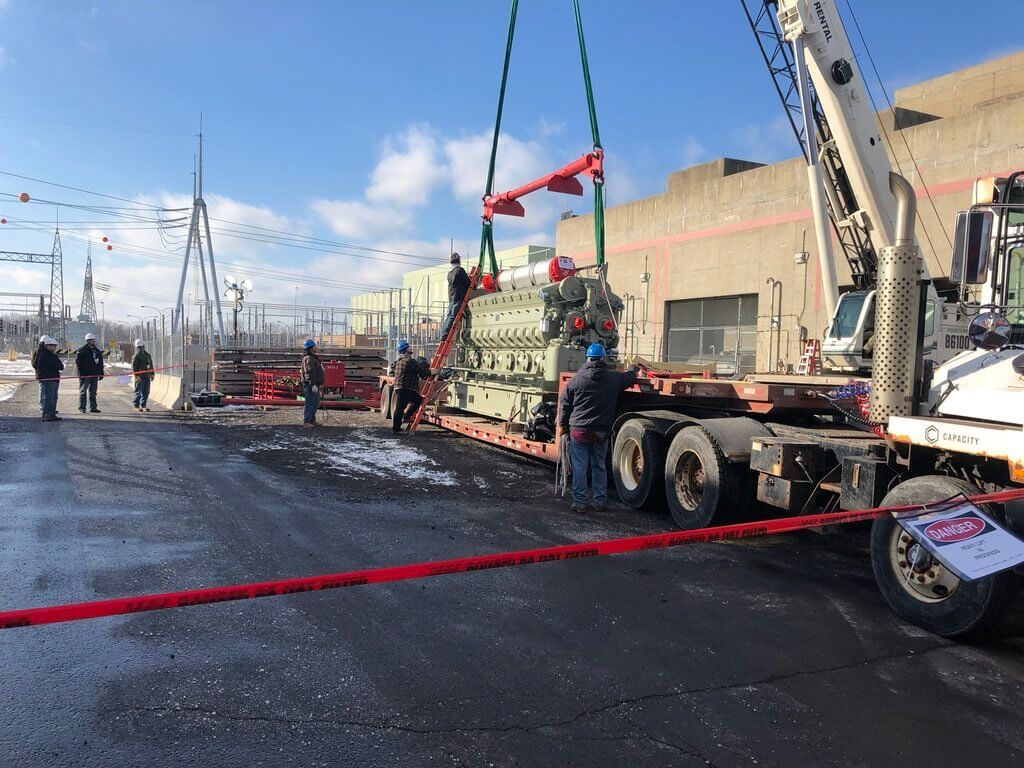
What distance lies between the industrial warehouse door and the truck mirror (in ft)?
55.2

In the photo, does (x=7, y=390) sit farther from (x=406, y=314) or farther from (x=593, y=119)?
(x=593, y=119)

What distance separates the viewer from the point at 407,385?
13.9 metres

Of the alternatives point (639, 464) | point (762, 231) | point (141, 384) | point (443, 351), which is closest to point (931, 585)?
point (639, 464)

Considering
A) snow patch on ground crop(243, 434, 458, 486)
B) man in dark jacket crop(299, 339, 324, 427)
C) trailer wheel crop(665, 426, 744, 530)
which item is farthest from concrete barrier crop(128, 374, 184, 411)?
trailer wheel crop(665, 426, 744, 530)

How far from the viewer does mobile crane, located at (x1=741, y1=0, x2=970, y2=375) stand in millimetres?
9438

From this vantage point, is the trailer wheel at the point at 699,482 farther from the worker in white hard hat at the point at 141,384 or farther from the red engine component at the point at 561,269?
the worker in white hard hat at the point at 141,384

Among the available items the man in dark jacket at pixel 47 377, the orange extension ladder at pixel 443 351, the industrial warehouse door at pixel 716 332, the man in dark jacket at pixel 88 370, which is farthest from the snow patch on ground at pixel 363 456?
the industrial warehouse door at pixel 716 332

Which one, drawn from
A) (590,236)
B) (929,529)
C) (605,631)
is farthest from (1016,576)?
(590,236)

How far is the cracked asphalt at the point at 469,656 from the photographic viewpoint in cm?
316

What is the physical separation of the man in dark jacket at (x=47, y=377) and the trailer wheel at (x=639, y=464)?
37.7ft

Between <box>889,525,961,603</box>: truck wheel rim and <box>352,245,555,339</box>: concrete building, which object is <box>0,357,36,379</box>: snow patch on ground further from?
<box>889,525,961,603</box>: truck wheel rim

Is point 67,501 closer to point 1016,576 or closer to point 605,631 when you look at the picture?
point 605,631

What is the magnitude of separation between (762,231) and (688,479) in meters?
17.0

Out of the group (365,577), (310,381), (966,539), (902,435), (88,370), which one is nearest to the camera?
(365,577)
